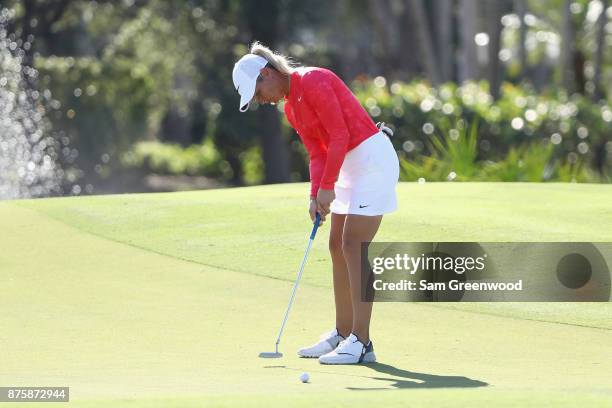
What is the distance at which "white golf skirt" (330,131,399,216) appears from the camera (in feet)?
24.6

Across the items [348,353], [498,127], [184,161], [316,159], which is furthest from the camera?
[184,161]

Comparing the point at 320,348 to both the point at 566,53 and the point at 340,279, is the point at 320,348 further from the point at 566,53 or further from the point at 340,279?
the point at 566,53

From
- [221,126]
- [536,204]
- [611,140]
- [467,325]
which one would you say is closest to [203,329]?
[467,325]

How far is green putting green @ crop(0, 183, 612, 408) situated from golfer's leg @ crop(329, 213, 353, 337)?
10.7 inches

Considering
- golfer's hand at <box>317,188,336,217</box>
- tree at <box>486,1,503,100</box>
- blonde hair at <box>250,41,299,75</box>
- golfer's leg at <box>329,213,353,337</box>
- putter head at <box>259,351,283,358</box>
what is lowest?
putter head at <box>259,351,283,358</box>

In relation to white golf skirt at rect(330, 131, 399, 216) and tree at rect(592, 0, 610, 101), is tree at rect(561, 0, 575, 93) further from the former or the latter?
white golf skirt at rect(330, 131, 399, 216)

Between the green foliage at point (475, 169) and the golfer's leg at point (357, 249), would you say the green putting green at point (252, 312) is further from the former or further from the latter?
the green foliage at point (475, 169)

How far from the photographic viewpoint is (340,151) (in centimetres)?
732

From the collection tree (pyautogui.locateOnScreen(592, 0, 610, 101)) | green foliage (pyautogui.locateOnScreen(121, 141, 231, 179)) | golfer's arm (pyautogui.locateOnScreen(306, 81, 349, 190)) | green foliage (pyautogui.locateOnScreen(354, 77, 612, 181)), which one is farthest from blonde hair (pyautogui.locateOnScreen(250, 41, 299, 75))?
tree (pyautogui.locateOnScreen(592, 0, 610, 101))

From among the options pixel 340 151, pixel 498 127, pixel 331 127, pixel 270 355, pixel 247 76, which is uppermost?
pixel 498 127

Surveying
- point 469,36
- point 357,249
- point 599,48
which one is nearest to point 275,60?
point 357,249

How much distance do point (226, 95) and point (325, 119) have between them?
30.1m

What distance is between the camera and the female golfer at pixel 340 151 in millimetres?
7352

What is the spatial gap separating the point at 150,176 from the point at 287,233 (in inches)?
1173
